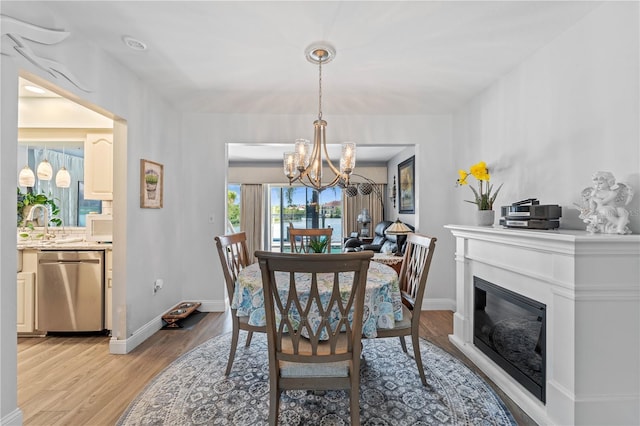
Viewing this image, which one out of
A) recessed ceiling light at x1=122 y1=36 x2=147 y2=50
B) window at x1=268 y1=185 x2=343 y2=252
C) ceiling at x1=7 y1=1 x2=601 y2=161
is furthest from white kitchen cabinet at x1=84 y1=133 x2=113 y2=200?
window at x1=268 y1=185 x2=343 y2=252

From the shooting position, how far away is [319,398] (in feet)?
6.30

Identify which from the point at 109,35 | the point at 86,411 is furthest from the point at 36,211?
the point at 86,411

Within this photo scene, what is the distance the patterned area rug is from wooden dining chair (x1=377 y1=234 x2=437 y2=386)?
0.60 feet

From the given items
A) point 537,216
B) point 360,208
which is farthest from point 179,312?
point 360,208

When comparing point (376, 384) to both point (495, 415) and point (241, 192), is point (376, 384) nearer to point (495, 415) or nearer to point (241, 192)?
point (495, 415)

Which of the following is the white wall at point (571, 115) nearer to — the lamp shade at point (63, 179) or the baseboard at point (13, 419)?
the baseboard at point (13, 419)

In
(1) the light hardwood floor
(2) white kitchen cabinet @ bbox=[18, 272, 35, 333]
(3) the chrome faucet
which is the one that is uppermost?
(3) the chrome faucet

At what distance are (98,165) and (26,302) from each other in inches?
56.8

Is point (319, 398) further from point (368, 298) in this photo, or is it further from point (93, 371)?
point (93, 371)

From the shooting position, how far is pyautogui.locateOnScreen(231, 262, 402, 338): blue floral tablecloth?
1745mm

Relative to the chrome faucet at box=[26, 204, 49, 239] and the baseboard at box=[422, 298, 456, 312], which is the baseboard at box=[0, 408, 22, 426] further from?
the baseboard at box=[422, 298, 456, 312]

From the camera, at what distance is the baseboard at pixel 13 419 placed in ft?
5.18

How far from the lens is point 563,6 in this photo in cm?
182

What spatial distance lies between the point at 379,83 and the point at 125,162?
243 centimetres
